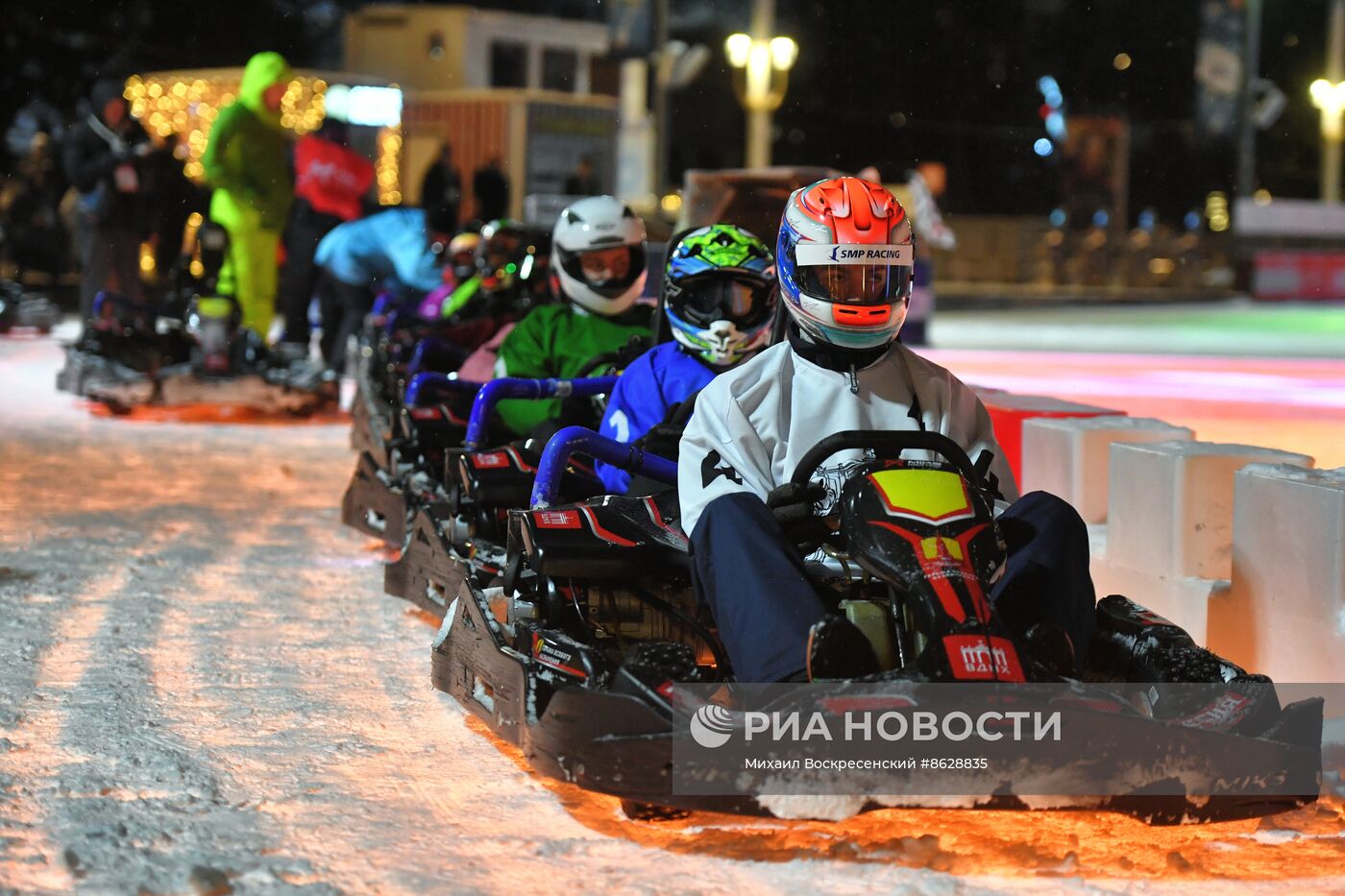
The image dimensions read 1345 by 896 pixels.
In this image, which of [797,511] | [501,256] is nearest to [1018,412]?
[797,511]

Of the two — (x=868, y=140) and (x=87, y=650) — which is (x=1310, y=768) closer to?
(x=87, y=650)

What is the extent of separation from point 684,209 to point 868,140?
1094 inches

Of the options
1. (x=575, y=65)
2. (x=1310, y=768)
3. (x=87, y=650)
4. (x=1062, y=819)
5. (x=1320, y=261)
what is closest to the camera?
(x=1310, y=768)

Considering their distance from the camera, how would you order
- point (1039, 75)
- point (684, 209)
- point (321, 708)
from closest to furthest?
point (321, 708), point (684, 209), point (1039, 75)

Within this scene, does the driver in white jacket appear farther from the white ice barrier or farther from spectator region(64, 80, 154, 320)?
spectator region(64, 80, 154, 320)

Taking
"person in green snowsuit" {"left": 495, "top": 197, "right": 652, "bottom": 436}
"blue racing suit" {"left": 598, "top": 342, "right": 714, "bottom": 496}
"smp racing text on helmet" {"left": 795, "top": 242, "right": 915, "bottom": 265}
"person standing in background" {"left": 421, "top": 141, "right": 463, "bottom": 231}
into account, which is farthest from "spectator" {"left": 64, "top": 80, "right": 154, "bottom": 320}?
"smp racing text on helmet" {"left": 795, "top": 242, "right": 915, "bottom": 265}

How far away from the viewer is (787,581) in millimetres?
3287

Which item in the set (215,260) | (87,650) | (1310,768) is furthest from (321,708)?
(215,260)

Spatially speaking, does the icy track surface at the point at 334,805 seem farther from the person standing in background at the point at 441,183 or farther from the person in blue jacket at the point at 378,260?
the person standing in background at the point at 441,183

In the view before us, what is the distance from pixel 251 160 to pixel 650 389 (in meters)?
7.18

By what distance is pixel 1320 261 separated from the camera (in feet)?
74.3

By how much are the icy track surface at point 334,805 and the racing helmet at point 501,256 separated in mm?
3074

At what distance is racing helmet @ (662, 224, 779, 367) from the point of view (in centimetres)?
480

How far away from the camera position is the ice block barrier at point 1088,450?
16.6 ft
